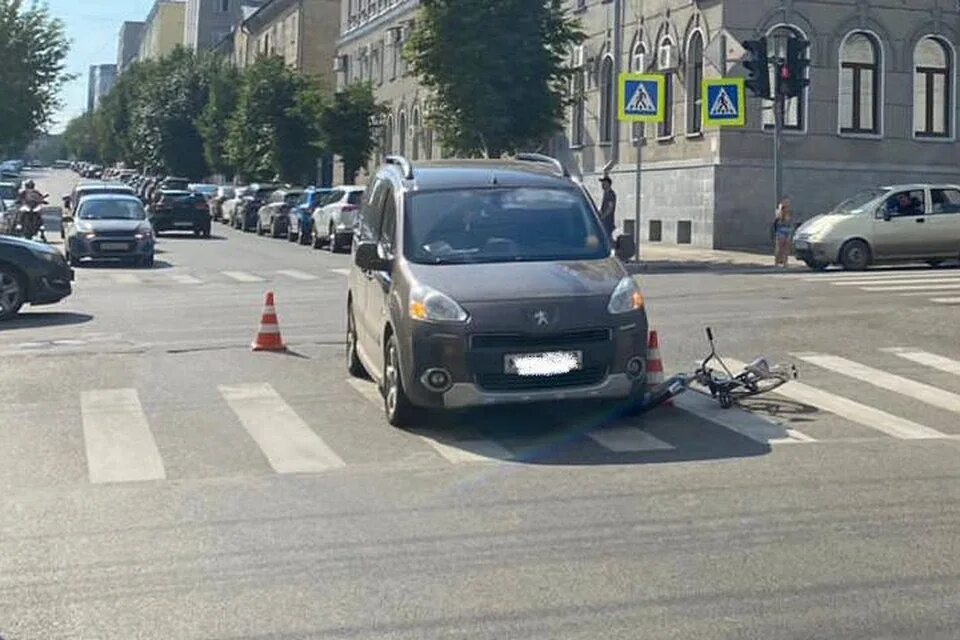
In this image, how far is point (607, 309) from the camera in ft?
32.8

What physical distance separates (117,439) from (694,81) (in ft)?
90.1

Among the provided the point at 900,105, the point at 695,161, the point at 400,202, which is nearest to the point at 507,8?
the point at 695,161

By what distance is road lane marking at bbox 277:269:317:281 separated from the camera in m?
25.9

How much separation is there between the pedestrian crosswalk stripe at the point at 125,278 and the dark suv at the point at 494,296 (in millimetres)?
14552

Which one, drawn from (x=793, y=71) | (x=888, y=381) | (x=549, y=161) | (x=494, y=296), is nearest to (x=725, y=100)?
(x=793, y=71)

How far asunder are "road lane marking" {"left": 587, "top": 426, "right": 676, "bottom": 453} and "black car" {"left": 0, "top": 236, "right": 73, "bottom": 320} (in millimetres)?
10059

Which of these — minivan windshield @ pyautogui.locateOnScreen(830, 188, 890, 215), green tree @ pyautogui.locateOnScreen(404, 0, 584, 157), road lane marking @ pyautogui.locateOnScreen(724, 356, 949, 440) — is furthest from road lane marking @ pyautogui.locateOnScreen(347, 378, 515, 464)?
green tree @ pyautogui.locateOnScreen(404, 0, 584, 157)

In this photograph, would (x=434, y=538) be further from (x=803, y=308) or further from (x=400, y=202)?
(x=803, y=308)

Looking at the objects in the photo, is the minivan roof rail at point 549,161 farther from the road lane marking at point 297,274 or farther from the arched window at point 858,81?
the arched window at point 858,81

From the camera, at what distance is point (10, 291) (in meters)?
17.9

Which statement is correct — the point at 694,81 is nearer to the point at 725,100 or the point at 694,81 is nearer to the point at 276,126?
the point at 725,100

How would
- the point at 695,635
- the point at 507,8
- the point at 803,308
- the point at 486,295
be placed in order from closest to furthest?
the point at 695,635 < the point at 486,295 < the point at 803,308 < the point at 507,8

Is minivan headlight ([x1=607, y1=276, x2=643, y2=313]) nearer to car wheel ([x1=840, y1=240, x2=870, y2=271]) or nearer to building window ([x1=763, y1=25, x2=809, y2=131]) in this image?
car wheel ([x1=840, y1=240, x2=870, y2=271])

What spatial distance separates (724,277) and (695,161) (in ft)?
36.8
